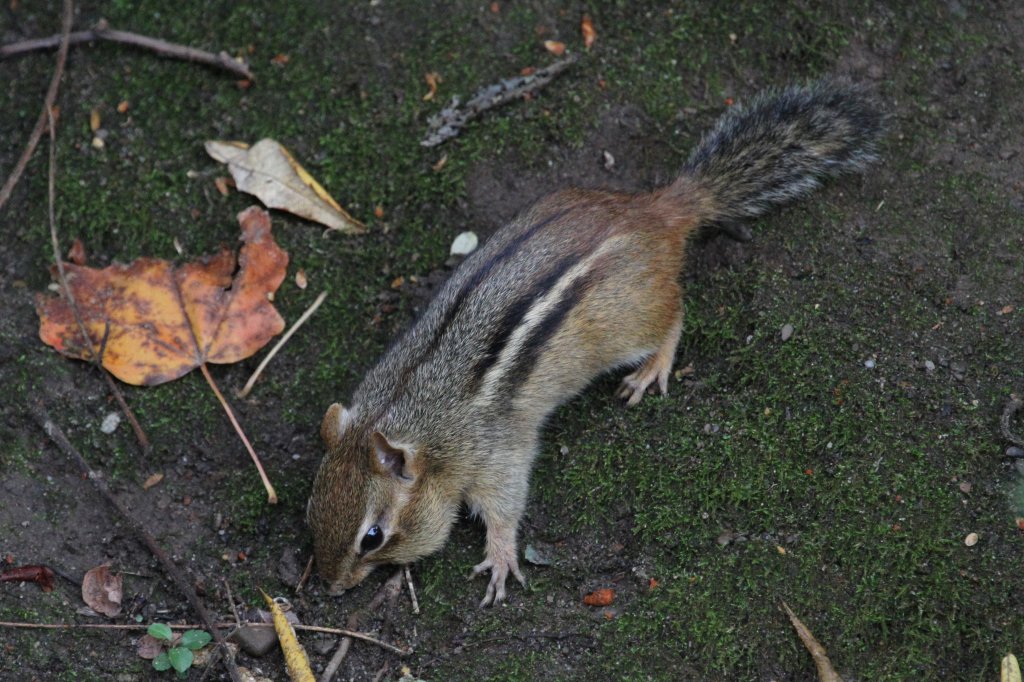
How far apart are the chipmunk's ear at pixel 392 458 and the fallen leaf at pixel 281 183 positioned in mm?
1557

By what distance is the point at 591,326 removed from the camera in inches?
193

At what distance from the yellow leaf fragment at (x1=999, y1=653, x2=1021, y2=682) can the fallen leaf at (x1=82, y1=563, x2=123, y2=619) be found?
12.1ft

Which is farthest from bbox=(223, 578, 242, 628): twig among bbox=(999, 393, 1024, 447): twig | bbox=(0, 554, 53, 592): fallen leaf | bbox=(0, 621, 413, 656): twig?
bbox=(999, 393, 1024, 447): twig

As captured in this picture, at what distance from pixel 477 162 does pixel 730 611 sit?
271cm

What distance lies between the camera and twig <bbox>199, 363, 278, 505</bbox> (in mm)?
4926

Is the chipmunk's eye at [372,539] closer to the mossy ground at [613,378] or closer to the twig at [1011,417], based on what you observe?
the mossy ground at [613,378]

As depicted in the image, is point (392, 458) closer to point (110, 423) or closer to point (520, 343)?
point (520, 343)

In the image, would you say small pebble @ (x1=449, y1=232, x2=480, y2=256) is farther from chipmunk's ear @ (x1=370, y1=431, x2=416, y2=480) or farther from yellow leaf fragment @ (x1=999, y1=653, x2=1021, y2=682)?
yellow leaf fragment @ (x1=999, y1=653, x2=1021, y2=682)

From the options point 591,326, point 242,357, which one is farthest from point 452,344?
point 242,357

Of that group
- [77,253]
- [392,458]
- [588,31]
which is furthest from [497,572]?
[588,31]

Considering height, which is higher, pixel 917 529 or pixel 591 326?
pixel 591 326

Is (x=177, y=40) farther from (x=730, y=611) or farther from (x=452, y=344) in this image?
(x=730, y=611)

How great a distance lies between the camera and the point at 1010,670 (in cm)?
399

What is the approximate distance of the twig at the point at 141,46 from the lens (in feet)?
19.4
